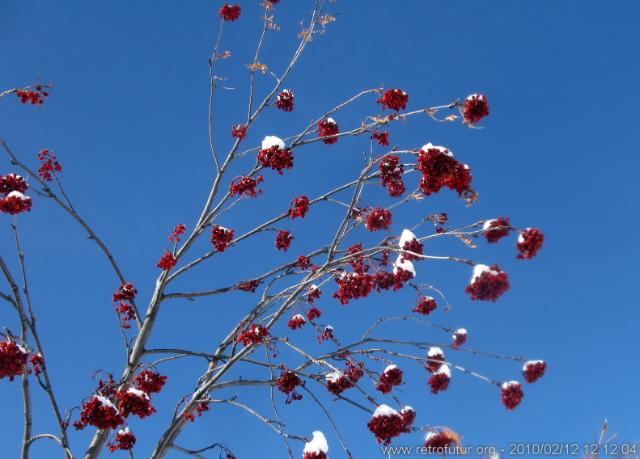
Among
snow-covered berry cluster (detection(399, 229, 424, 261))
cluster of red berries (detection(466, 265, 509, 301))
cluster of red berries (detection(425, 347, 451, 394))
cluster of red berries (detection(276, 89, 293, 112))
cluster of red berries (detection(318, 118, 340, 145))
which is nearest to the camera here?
cluster of red berries (detection(466, 265, 509, 301))

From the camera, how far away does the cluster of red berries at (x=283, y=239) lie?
7886mm

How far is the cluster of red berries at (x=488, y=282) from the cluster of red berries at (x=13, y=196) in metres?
4.90

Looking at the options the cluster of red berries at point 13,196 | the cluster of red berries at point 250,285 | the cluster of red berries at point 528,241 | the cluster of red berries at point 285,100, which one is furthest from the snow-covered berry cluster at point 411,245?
the cluster of red berries at point 13,196

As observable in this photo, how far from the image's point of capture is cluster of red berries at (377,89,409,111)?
716cm

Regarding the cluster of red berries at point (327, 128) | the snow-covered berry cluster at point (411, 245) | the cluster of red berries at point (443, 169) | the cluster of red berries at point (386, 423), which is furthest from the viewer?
the cluster of red berries at point (327, 128)

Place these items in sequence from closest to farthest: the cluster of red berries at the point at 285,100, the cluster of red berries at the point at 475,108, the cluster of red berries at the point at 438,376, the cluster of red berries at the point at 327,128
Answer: the cluster of red berries at the point at 475,108, the cluster of red berries at the point at 438,376, the cluster of red berries at the point at 327,128, the cluster of red berries at the point at 285,100

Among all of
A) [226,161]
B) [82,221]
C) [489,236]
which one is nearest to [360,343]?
[489,236]

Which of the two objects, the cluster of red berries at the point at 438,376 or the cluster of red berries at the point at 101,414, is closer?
the cluster of red berries at the point at 101,414

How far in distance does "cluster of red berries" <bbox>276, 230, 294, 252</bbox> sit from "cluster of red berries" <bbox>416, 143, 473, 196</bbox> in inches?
107

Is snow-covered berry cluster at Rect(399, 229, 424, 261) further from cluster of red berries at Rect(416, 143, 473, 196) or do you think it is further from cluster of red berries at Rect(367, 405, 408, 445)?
cluster of red berries at Rect(367, 405, 408, 445)

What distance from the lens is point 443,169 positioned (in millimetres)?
5516

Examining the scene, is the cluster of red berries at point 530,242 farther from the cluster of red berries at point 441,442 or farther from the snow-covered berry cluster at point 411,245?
the cluster of red berries at point 441,442

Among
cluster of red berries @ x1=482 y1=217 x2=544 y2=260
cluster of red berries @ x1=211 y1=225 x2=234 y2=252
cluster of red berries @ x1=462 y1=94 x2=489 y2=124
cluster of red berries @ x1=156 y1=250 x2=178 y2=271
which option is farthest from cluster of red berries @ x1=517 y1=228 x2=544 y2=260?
cluster of red berries @ x1=156 y1=250 x2=178 y2=271

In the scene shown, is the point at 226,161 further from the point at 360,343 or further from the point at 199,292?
the point at 360,343
